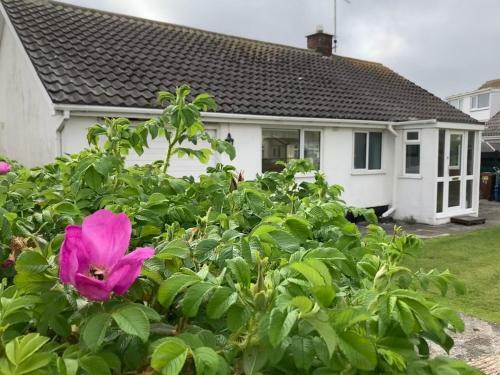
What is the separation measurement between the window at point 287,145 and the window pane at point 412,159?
3.05m

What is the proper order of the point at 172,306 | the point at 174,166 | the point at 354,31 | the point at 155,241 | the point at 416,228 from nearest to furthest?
the point at 172,306, the point at 155,241, the point at 174,166, the point at 416,228, the point at 354,31

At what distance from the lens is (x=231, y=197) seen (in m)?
1.87

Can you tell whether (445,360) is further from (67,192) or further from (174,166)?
(174,166)

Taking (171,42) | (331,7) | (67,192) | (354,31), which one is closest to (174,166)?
(171,42)

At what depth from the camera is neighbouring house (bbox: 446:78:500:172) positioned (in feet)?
72.0

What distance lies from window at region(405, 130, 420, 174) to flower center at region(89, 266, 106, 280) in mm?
13447

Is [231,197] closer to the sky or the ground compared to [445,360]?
closer to the sky

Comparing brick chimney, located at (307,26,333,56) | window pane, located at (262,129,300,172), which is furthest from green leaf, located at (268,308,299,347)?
brick chimney, located at (307,26,333,56)

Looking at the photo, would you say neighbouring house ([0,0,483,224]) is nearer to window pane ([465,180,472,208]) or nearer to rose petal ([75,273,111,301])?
window pane ([465,180,472,208])

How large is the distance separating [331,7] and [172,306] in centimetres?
2068

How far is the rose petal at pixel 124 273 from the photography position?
2.97 feet

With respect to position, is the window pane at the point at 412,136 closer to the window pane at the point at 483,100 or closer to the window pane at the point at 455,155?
the window pane at the point at 455,155

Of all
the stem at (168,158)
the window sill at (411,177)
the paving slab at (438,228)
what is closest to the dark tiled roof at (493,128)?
the paving slab at (438,228)

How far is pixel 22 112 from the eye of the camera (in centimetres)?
1064
